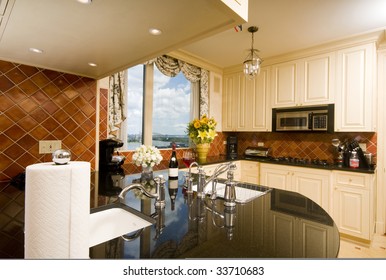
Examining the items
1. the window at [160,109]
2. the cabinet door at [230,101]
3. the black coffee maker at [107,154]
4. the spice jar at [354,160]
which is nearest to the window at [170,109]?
the window at [160,109]

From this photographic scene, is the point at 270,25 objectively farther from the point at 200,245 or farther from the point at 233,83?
the point at 200,245

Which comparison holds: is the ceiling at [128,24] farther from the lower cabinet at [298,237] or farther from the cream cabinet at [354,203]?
the cream cabinet at [354,203]

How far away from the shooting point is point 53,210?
0.44 meters

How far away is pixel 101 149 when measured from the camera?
1.77m

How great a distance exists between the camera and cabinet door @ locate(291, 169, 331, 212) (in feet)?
7.22

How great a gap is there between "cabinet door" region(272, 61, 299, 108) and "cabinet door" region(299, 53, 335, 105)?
106 millimetres

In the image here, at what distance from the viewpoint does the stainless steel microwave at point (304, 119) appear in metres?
2.36

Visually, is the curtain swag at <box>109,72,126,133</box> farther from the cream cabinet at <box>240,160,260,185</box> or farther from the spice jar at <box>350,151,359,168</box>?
the spice jar at <box>350,151,359,168</box>

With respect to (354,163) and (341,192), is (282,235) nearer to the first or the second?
(341,192)

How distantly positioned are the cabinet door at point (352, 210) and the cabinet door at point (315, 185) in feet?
0.29

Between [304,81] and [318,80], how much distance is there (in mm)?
149

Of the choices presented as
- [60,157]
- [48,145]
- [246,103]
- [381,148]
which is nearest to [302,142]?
[381,148]

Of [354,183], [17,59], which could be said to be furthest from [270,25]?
[17,59]

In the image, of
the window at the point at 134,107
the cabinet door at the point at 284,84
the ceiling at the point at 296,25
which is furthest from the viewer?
the cabinet door at the point at 284,84
